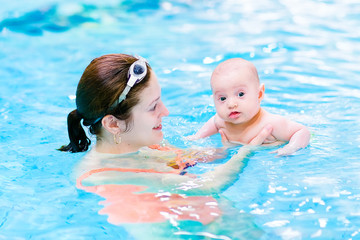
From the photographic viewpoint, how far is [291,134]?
16.0 ft

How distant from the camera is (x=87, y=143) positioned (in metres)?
4.52

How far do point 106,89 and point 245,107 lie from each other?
1370 mm

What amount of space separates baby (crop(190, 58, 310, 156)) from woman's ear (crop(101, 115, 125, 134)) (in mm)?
1000

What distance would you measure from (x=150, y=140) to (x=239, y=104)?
93 centimetres

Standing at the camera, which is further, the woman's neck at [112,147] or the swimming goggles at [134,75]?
the woman's neck at [112,147]

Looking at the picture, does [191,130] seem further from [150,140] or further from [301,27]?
[301,27]

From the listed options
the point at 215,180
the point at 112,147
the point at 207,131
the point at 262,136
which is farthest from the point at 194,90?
the point at 215,180

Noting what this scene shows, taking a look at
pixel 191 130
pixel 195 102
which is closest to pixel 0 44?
pixel 195 102

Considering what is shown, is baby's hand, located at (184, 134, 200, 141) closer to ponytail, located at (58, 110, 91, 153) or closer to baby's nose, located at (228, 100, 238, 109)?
baby's nose, located at (228, 100, 238, 109)

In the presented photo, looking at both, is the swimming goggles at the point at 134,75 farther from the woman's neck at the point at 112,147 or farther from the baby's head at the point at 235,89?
the baby's head at the point at 235,89

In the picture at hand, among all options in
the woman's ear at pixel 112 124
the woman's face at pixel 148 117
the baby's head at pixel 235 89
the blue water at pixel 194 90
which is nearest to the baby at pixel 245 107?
the baby's head at pixel 235 89

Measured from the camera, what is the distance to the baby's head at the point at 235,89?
463 centimetres

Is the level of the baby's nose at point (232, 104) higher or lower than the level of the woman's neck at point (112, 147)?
higher

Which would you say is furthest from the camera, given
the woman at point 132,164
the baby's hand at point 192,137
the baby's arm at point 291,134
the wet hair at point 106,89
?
the baby's hand at point 192,137
